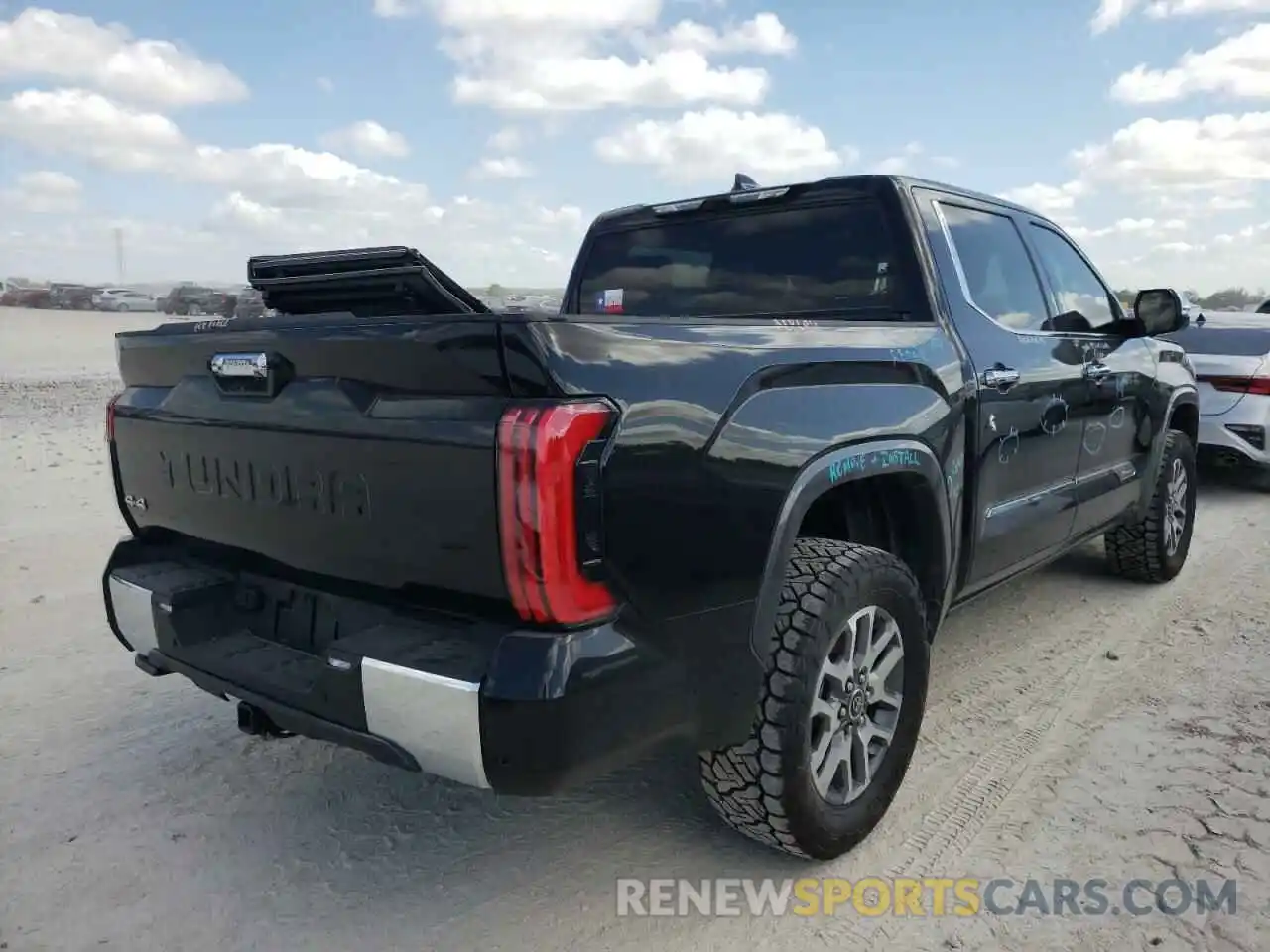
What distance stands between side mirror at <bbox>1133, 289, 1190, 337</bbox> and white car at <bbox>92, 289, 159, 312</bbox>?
136ft

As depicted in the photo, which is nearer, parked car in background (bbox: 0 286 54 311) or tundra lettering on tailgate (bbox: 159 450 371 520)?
tundra lettering on tailgate (bbox: 159 450 371 520)

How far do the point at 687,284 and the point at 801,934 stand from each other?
233 centimetres

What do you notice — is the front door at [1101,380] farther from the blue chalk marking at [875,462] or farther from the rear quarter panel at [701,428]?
the rear quarter panel at [701,428]

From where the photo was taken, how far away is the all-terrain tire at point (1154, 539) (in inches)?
199

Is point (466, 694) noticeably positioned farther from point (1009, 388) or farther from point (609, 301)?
point (609, 301)

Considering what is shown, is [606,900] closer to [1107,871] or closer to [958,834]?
[958,834]

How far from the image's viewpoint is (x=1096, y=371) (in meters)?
4.15

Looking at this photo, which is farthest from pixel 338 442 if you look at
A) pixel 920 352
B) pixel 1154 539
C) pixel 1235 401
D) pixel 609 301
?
pixel 1235 401

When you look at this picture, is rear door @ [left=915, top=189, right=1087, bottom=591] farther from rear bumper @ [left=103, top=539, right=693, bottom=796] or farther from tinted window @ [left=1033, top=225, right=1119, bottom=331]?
rear bumper @ [left=103, top=539, right=693, bottom=796]

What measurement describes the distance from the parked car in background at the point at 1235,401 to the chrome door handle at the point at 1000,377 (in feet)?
15.9

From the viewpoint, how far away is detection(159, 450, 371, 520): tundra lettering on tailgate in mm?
2191

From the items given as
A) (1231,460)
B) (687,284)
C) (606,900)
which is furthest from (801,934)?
(1231,460)

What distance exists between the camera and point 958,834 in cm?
280

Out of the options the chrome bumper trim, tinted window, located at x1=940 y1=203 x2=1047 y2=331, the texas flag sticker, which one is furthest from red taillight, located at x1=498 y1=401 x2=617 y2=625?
the texas flag sticker
